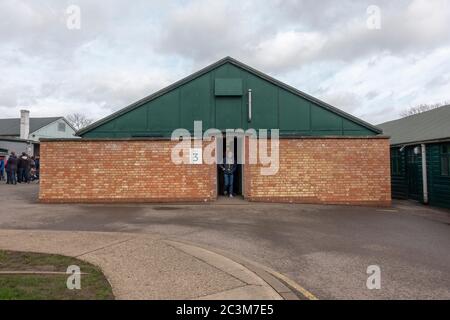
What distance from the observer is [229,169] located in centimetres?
1334

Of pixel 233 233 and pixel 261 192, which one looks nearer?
pixel 233 233

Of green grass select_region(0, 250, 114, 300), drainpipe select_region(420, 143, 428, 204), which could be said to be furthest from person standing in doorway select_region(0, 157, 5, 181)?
drainpipe select_region(420, 143, 428, 204)

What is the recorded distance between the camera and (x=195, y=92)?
13.9m

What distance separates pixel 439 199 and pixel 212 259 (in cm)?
1188

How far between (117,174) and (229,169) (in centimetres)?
418

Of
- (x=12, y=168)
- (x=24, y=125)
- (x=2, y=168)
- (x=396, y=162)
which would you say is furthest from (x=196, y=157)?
(x=24, y=125)

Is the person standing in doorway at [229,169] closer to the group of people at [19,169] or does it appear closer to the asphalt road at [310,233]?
the asphalt road at [310,233]

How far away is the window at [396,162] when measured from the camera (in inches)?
664

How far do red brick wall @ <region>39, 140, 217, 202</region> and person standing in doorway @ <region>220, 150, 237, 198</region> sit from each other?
1.41 meters

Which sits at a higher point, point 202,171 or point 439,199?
point 202,171

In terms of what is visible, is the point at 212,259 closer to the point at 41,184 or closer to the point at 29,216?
the point at 29,216

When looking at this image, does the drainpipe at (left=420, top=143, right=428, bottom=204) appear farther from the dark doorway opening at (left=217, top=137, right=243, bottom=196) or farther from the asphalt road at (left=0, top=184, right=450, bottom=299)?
the dark doorway opening at (left=217, top=137, right=243, bottom=196)
